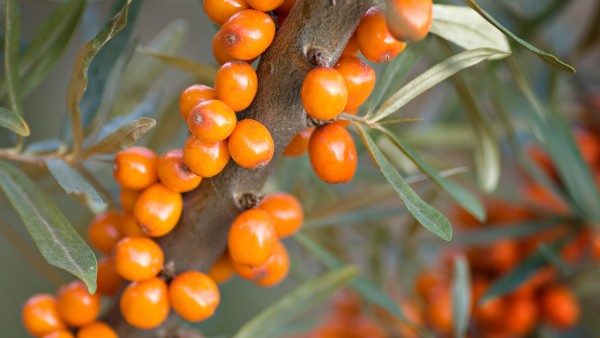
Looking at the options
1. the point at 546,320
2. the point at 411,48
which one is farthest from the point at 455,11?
the point at 546,320

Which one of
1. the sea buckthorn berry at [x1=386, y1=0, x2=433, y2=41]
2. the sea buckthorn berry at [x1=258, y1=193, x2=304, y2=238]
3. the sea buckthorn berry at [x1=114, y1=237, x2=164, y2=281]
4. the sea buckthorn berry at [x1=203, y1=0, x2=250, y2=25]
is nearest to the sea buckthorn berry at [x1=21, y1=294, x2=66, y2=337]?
the sea buckthorn berry at [x1=114, y1=237, x2=164, y2=281]

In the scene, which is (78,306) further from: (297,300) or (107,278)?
(297,300)

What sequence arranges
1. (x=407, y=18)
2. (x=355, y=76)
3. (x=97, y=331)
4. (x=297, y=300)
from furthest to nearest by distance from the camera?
(x=297, y=300)
(x=97, y=331)
(x=355, y=76)
(x=407, y=18)

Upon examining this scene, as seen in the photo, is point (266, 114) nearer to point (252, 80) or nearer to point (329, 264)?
point (252, 80)

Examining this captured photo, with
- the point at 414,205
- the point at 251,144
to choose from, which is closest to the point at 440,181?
the point at 414,205

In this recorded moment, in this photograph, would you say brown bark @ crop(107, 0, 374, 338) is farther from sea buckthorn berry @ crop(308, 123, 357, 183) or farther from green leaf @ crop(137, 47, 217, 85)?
green leaf @ crop(137, 47, 217, 85)

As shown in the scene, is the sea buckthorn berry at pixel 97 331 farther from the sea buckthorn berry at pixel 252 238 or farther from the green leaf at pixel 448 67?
the green leaf at pixel 448 67

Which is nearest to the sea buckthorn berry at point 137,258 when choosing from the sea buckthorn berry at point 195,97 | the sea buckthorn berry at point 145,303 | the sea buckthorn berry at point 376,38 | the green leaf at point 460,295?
the sea buckthorn berry at point 145,303
